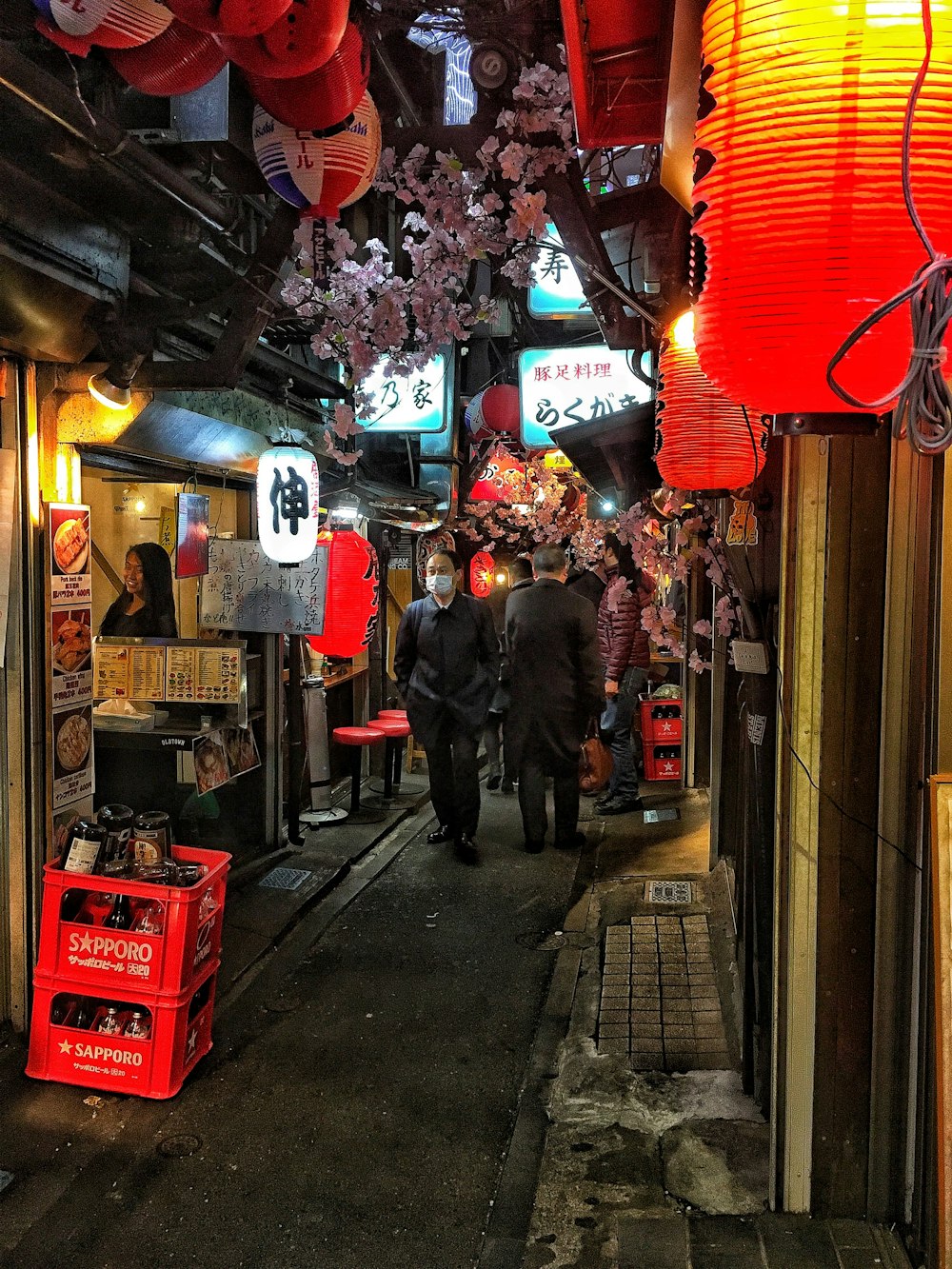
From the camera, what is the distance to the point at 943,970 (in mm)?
2939

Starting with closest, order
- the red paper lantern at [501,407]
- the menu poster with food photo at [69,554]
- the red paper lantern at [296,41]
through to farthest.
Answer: the red paper lantern at [296,41] → the menu poster with food photo at [69,554] → the red paper lantern at [501,407]

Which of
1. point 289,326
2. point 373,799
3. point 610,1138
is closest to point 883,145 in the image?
point 610,1138

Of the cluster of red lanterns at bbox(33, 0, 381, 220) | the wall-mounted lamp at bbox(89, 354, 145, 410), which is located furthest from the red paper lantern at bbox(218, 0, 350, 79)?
the wall-mounted lamp at bbox(89, 354, 145, 410)

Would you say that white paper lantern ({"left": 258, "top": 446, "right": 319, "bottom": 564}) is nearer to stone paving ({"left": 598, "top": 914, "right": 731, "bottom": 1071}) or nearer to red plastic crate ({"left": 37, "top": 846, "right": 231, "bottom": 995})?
red plastic crate ({"left": 37, "top": 846, "right": 231, "bottom": 995})

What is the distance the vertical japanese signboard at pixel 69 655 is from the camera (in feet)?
20.6

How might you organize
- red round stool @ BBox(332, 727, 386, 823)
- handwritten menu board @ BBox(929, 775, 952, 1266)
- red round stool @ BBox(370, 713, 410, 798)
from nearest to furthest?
handwritten menu board @ BBox(929, 775, 952, 1266) < red round stool @ BBox(332, 727, 386, 823) < red round stool @ BBox(370, 713, 410, 798)

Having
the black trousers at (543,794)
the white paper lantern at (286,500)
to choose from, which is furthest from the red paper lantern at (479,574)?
the white paper lantern at (286,500)

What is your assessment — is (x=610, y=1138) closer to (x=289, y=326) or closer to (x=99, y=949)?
(x=99, y=949)

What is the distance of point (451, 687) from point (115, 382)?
5330 millimetres

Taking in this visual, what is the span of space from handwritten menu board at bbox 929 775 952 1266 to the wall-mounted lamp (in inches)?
218

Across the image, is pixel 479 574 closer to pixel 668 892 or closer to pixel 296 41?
pixel 668 892

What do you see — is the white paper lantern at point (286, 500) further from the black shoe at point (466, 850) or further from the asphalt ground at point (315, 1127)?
the black shoe at point (466, 850)

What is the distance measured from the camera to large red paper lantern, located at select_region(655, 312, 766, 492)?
509cm

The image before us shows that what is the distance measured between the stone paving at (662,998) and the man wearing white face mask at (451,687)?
9.96 feet
